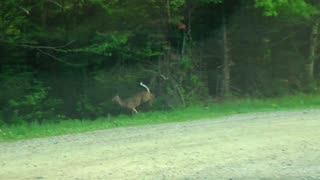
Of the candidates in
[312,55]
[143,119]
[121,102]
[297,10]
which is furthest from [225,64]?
[143,119]

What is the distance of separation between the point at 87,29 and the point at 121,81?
8.00ft

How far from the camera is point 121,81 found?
22.9 meters

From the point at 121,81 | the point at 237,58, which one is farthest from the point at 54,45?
the point at 237,58

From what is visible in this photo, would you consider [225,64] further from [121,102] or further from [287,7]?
[121,102]

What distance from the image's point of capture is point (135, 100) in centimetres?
2177

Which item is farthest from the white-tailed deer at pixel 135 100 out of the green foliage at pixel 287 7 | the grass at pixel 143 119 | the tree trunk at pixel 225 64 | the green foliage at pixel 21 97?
the green foliage at pixel 287 7

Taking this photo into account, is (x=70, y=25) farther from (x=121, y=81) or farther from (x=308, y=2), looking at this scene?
(x=308, y=2)

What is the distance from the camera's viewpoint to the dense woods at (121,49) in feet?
69.7

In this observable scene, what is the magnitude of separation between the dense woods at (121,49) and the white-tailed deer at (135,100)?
14.6 inches

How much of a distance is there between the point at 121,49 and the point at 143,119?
14.9ft

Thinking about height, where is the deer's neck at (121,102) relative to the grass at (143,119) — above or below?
above

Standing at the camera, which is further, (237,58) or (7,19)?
(237,58)

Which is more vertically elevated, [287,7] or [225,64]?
[287,7]

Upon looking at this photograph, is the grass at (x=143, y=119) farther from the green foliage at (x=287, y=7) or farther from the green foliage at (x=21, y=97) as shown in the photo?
the green foliage at (x=287, y=7)
